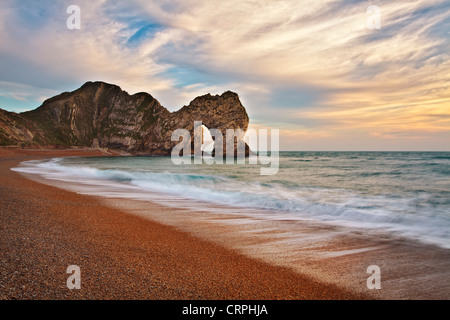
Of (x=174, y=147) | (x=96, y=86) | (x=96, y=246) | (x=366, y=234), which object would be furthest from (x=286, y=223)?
(x=96, y=86)

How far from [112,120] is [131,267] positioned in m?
161

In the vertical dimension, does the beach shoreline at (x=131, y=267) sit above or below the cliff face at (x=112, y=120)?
below

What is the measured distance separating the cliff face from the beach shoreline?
92.8 meters

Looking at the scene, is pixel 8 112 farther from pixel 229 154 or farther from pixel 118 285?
pixel 118 285

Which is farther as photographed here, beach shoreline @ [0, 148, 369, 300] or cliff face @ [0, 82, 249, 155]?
cliff face @ [0, 82, 249, 155]

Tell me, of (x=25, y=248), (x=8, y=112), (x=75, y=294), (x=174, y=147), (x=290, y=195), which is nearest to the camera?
(x=75, y=294)

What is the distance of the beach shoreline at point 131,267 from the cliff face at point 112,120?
92.8 metres

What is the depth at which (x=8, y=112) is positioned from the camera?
98.6m

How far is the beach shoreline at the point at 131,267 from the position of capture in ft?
9.78

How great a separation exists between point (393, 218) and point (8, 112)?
130445mm

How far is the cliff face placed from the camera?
103m

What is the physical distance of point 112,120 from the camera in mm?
148500

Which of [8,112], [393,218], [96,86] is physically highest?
[96,86]

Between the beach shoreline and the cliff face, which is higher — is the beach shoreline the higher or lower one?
the lower one
